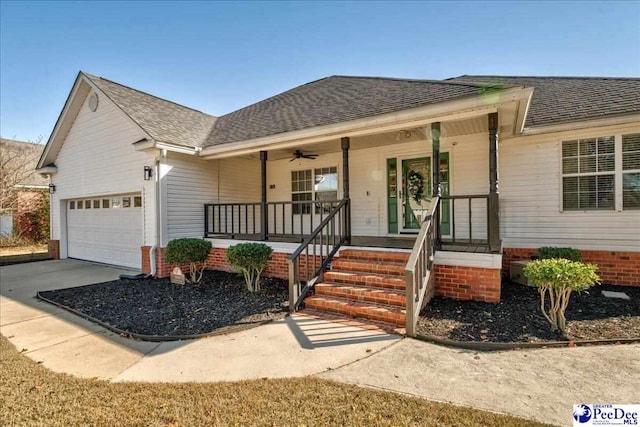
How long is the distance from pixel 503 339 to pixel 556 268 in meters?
1.18

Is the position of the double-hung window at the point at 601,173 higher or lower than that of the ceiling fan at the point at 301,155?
lower

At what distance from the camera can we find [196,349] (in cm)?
401

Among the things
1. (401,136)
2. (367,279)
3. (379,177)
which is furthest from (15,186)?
(367,279)

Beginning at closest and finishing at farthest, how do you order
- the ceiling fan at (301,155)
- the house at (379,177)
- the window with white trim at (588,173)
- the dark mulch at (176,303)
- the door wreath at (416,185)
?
the dark mulch at (176,303) → the house at (379,177) → the window with white trim at (588,173) → the door wreath at (416,185) → the ceiling fan at (301,155)

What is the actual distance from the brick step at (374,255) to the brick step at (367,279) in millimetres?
456

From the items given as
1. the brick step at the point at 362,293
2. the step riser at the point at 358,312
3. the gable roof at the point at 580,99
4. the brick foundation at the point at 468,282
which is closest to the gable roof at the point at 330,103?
the gable roof at the point at 580,99

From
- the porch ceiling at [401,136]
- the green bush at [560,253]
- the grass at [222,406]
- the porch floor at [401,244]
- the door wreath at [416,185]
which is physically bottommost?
the grass at [222,406]

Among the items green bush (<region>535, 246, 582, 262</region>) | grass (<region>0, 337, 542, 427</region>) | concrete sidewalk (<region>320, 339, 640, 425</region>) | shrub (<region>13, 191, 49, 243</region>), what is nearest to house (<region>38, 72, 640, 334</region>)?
green bush (<region>535, 246, 582, 262</region>)

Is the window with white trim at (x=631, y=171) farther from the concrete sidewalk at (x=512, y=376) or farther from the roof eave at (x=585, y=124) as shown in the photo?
the concrete sidewalk at (x=512, y=376)

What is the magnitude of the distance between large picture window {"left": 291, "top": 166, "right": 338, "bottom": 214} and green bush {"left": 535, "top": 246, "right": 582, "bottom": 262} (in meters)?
5.13

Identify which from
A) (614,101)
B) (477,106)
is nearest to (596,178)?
(614,101)

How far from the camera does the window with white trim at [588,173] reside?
6.48 metres

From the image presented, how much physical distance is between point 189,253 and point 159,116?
462 centimetres

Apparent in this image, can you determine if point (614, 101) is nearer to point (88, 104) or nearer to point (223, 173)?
point (223, 173)
